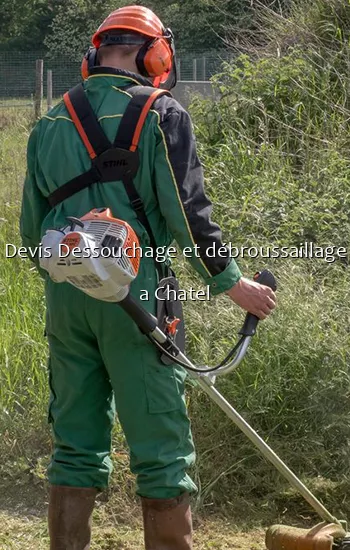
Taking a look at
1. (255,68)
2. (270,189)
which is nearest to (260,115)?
(255,68)

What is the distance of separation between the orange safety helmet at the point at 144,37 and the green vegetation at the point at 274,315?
5.57 ft

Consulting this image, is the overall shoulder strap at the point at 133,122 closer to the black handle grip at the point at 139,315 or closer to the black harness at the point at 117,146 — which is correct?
the black harness at the point at 117,146

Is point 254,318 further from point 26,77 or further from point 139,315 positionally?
point 26,77

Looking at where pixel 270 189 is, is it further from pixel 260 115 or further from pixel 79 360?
pixel 79 360

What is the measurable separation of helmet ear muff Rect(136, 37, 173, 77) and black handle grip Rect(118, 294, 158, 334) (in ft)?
2.76

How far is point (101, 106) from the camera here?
3109 mm

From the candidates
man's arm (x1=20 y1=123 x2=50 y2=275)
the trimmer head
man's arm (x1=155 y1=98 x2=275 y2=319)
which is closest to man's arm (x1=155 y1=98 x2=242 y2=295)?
man's arm (x1=155 y1=98 x2=275 y2=319)

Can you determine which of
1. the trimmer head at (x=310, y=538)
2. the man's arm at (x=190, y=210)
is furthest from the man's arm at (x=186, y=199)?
the trimmer head at (x=310, y=538)

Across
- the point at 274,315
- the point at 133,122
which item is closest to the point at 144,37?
the point at 133,122

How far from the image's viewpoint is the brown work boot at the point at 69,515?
10.6 ft

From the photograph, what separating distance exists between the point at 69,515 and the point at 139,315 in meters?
0.82

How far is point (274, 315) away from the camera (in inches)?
180

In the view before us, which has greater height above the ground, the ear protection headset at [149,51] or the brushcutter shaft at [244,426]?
the ear protection headset at [149,51]

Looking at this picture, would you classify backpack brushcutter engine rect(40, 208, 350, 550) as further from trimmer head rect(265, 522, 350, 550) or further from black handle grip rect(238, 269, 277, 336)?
trimmer head rect(265, 522, 350, 550)
